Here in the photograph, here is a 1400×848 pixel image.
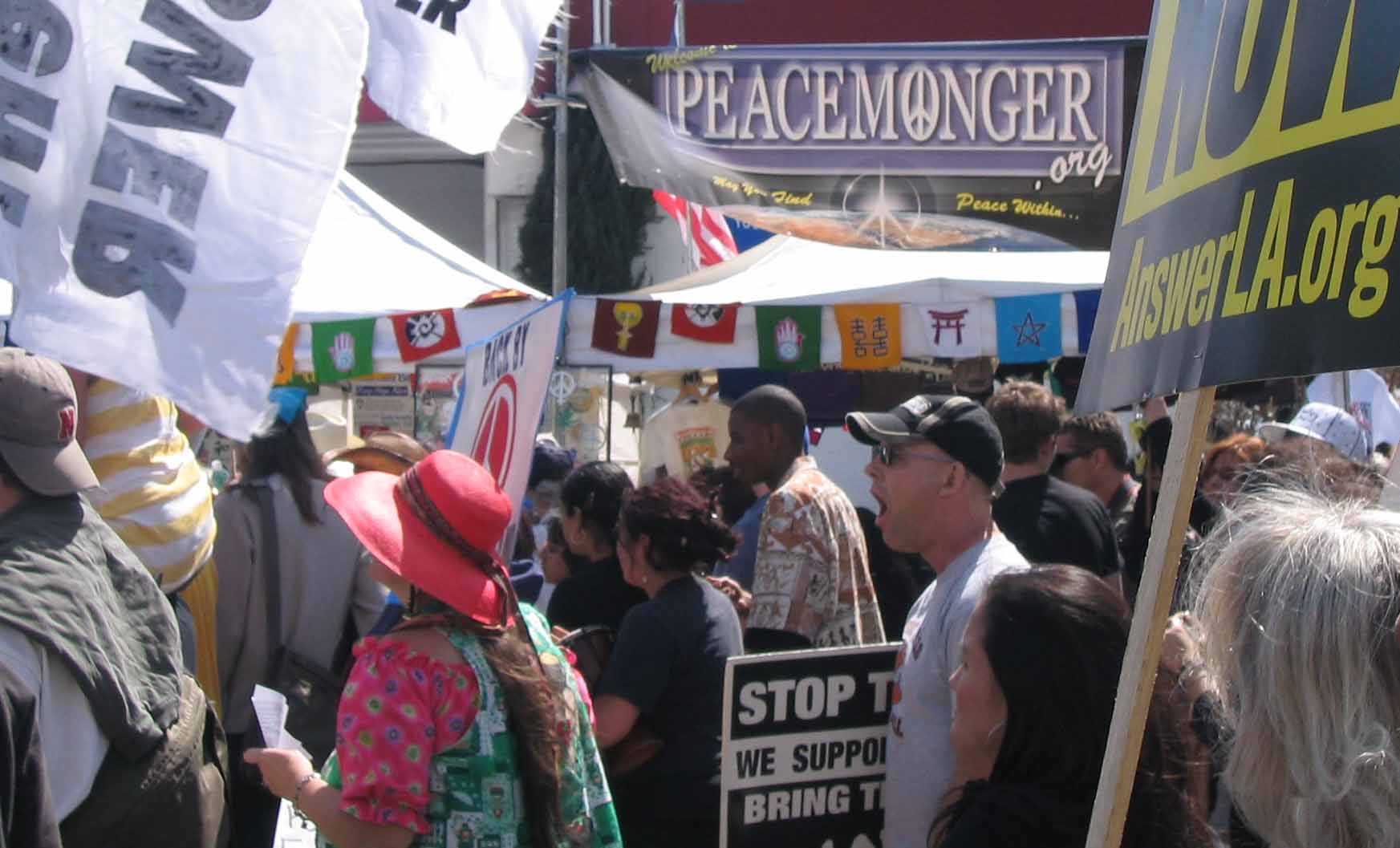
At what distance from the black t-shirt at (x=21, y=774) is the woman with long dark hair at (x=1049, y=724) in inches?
50.6

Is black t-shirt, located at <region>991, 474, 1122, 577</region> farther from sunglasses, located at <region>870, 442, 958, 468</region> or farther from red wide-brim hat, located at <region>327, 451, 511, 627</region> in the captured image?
red wide-brim hat, located at <region>327, 451, 511, 627</region>

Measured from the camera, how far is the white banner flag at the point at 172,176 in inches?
94.7

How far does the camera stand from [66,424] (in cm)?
254

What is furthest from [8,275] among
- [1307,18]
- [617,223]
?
[617,223]

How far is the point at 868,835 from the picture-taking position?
304 centimetres

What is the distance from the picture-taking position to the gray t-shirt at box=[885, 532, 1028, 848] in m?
2.76

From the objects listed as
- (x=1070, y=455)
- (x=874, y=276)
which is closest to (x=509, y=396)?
(x=1070, y=455)

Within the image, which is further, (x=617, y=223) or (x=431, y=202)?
(x=431, y=202)

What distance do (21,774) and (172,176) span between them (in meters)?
1.06

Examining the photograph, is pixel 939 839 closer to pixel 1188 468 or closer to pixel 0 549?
pixel 1188 468

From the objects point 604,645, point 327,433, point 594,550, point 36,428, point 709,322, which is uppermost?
point 709,322

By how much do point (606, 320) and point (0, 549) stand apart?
5.22 m

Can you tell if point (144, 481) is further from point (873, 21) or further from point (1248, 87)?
point (873, 21)

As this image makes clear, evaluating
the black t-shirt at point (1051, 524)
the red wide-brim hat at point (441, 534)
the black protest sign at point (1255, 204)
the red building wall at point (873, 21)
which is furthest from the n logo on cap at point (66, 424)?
the red building wall at point (873, 21)
